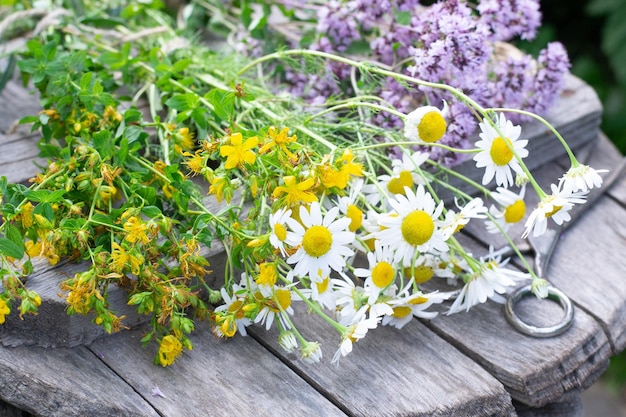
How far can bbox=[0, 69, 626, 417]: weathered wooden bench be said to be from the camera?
0.97 meters

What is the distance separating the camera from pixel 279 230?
0.92 meters

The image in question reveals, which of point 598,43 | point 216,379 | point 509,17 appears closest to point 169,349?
point 216,379

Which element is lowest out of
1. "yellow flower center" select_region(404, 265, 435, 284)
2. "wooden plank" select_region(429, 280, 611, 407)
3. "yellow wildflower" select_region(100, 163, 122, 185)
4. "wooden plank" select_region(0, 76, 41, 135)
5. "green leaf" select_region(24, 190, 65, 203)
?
"wooden plank" select_region(429, 280, 611, 407)

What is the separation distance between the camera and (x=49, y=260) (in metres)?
1.01

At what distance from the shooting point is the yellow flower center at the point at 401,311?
1.10 metres

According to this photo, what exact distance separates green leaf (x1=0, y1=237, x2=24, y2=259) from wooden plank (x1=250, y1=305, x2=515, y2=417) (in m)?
0.35

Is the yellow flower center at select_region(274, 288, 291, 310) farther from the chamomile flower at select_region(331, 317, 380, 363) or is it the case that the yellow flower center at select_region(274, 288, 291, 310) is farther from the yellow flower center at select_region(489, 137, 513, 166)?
the yellow flower center at select_region(489, 137, 513, 166)

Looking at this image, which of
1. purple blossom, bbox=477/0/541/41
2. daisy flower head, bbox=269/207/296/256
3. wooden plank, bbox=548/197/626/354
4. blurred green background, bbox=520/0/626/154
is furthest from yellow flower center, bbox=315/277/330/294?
blurred green background, bbox=520/0/626/154

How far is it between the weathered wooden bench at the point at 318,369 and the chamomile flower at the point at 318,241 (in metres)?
0.17

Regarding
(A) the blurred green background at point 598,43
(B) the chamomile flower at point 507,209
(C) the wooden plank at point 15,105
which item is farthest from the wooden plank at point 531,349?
(A) the blurred green background at point 598,43

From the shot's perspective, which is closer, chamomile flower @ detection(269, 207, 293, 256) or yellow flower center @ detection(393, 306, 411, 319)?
chamomile flower @ detection(269, 207, 293, 256)

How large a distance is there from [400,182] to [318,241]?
0.85ft

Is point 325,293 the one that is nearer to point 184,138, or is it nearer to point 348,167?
point 348,167

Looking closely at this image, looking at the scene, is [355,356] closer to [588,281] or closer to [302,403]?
[302,403]
